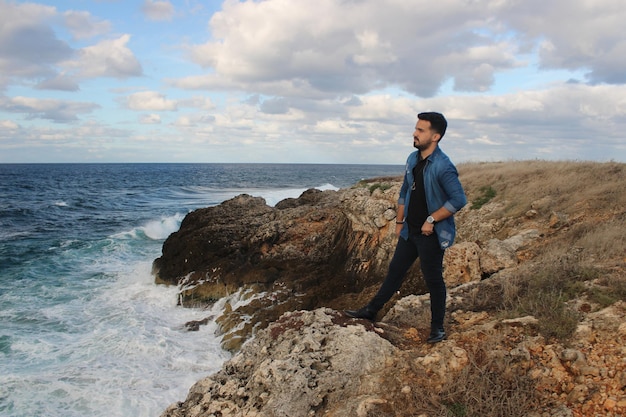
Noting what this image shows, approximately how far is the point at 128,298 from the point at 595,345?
11888mm

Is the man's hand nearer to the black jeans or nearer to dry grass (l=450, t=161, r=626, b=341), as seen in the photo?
the black jeans

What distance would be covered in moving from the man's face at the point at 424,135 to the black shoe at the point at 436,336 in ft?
6.46

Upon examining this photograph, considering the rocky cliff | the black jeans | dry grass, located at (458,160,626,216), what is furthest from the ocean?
dry grass, located at (458,160,626,216)

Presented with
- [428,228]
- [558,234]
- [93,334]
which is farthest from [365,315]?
[93,334]

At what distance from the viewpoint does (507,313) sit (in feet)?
15.0

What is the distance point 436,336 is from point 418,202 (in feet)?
4.70

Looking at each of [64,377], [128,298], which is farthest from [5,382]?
[128,298]

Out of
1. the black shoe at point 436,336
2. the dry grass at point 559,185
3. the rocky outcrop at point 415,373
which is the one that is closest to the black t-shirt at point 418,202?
the black shoe at point 436,336

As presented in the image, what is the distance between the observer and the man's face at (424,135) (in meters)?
4.16

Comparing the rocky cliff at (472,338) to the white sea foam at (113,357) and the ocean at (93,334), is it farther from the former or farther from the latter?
the ocean at (93,334)

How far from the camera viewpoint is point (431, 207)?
420cm

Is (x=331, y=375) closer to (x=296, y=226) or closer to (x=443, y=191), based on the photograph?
(x=443, y=191)

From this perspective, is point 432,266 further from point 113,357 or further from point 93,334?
point 93,334

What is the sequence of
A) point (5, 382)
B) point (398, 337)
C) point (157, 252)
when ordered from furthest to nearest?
point (157, 252), point (5, 382), point (398, 337)
